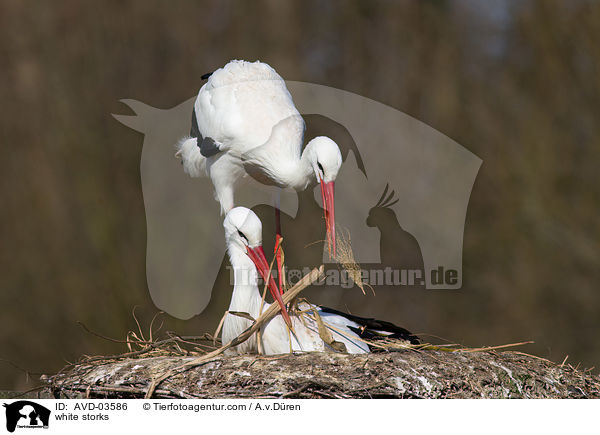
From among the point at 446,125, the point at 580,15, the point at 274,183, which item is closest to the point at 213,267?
the point at 274,183

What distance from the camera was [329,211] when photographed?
164 inches

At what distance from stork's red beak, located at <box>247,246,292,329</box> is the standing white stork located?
1.52 ft

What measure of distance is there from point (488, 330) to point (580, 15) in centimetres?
265

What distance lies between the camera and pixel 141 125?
5664 millimetres

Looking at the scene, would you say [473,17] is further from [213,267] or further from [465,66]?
[213,267]

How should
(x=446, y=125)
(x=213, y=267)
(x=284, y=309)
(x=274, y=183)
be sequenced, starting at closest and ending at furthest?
(x=284, y=309) → (x=274, y=183) → (x=213, y=267) → (x=446, y=125)

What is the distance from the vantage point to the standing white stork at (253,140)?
14.6 ft

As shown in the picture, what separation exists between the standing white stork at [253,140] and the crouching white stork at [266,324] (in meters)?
0.46

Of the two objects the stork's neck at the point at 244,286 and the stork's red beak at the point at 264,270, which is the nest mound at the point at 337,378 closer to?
the stork's red beak at the point at 264,270
